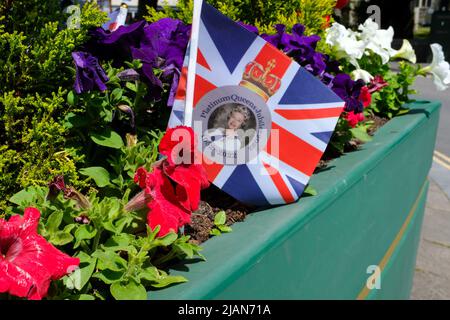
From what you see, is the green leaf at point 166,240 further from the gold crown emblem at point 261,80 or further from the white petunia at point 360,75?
the white petunia at point 360,75

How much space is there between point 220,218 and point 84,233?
0.42 metres

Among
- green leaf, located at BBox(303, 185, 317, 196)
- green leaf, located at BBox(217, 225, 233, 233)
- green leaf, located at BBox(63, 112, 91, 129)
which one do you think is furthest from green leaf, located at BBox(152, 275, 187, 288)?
green leaf, located at BBox(303, 185, 317, 196)

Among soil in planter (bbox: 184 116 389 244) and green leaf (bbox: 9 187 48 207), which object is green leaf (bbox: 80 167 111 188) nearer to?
green leaf (bbox: 9 187 48 207)

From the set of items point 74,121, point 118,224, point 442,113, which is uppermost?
point 74,121

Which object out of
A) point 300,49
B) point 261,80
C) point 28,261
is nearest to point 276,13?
point 300,49

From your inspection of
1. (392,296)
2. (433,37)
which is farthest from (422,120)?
(433,37)

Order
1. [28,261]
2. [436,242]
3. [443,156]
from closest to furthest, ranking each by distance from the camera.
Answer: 1. [28,261]
2. [436,242]
3. [443,156]

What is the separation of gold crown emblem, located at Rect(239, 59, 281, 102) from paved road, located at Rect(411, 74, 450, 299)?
2.63 m

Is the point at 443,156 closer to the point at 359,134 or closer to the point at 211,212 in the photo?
the point at 359,134

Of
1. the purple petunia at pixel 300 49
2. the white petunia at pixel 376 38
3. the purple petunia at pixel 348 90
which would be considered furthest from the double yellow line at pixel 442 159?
the purple petunia at pixel 300 49

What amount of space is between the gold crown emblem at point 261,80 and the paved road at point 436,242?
2.63 meters

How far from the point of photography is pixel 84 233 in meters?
1.10

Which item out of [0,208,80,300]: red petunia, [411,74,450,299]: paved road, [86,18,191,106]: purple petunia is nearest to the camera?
[0,208,80,300]: red petunia

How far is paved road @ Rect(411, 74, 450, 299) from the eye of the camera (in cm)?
374
